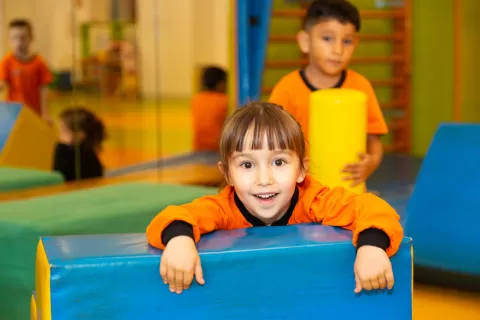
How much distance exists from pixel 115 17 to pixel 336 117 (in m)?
2.62

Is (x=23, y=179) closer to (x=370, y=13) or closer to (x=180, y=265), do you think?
(x=180, y=265)

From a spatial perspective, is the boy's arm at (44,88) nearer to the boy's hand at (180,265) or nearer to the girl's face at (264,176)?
the girl's face at (264,176)

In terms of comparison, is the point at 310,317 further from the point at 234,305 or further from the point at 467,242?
the point at 467,242

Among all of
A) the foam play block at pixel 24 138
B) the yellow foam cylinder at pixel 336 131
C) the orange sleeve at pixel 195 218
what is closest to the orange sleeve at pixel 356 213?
the orange sleeve at pixel 195 218

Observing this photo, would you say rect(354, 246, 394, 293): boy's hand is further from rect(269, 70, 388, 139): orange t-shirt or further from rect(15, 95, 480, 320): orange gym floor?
rect(15, 95, 480, 320): orange gym floor

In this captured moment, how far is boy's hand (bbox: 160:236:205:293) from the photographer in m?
1.49

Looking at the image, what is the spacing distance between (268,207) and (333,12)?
118 centimetres

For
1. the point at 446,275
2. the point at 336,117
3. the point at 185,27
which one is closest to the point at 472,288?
the point at 446,275

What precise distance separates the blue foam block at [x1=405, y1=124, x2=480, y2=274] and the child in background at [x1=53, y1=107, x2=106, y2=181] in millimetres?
2306

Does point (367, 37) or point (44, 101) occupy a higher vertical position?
point (367, 37)

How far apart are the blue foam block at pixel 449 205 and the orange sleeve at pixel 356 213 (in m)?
1.16

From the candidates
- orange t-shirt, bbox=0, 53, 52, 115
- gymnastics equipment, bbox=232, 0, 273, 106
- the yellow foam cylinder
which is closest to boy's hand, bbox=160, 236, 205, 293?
the yellow foam cylinder

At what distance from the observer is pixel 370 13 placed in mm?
6609

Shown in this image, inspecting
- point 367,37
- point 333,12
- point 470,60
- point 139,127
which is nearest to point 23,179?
point 139,127
